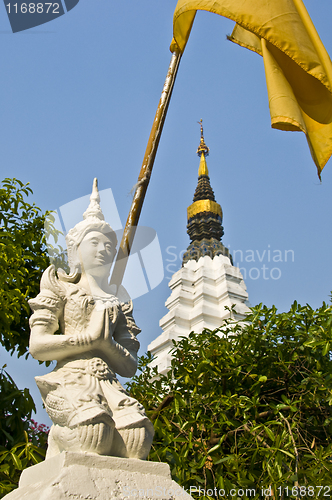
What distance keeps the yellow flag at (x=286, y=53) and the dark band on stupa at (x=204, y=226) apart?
16.2m

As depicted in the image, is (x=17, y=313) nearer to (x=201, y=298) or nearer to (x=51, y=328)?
(x=51, y=328)

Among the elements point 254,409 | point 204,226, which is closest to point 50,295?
point 254,409

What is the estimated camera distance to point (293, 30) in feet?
13.7

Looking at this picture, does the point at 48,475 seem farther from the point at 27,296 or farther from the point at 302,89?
the point at 302,89

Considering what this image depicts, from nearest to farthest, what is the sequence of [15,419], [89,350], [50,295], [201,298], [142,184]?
[89,350] < [50,295] < [142,184] < [15,419] < [201,298]

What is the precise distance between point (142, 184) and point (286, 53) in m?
2.10

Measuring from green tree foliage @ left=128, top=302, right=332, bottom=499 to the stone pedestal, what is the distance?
180 centimetres

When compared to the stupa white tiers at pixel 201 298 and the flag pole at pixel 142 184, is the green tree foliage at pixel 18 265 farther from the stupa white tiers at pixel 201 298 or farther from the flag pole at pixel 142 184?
the stupa white tiers at pixel 201 298

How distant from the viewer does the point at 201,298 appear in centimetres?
1767

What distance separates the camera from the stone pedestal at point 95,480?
209 centimetres

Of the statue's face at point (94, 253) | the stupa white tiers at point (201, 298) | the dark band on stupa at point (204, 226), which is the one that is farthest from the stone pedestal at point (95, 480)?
the dark band on stupa at point (204, 226)

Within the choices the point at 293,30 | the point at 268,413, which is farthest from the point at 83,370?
the point at 293,30

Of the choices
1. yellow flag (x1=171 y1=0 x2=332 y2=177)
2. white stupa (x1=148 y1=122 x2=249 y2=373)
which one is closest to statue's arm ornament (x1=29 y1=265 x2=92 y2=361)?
yellow flag (x1=171 y1=0 x2=332 y2=177)

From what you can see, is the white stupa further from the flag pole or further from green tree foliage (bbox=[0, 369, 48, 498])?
the flag pole
